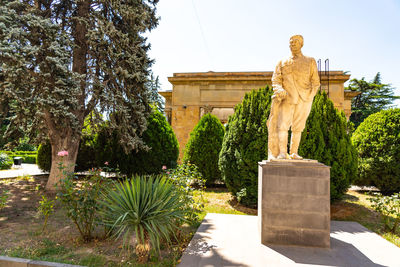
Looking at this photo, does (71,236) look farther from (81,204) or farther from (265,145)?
(265,145)

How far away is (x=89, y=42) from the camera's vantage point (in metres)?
7.36

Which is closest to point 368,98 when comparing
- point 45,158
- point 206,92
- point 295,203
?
point 206,92

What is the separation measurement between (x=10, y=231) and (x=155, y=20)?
898cm

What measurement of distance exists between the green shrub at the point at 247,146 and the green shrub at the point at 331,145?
1.27 metres

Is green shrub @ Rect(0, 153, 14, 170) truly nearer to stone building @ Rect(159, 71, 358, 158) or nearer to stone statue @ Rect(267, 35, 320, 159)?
stone building @ Rect(159, 71, 358, 158)

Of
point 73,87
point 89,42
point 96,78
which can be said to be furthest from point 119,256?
point 89,42

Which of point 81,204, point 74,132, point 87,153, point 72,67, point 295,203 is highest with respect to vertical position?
point 72,67

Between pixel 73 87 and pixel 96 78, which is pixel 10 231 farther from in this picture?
pixel 96 78

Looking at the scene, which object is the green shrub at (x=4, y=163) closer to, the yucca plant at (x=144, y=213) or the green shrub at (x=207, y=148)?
the green shrub at (x=207, y=148)

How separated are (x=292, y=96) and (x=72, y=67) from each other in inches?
324

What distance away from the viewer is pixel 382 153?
835 cm

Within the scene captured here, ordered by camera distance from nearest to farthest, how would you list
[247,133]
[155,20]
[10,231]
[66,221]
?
[10,231]
[66,221]
[247,133]
[155,20]

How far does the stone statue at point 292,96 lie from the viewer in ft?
13.9

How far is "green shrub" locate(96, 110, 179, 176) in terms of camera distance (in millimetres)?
9266
